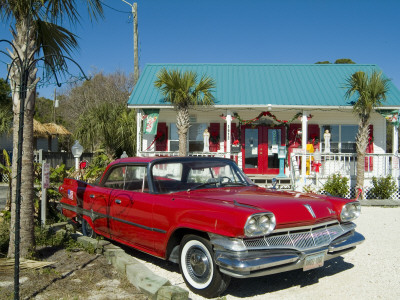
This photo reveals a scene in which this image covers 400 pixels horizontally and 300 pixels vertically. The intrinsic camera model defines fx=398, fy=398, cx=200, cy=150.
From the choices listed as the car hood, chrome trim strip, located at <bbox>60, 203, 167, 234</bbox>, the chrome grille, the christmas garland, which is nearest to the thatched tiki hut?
the christmas garland

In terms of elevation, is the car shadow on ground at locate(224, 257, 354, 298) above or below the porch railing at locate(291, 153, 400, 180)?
below

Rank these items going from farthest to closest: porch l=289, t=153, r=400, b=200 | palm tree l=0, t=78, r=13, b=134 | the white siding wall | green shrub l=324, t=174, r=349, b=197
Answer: palm tree l=0, t=78, r=13, b=134
the white siding wall
porch l=289, t=153, r=400, b=200
green shrub l=324, t=174, r=349, b=197

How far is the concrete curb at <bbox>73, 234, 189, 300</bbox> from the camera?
3738 mm

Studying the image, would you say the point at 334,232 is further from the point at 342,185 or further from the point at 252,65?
the point at 252,65

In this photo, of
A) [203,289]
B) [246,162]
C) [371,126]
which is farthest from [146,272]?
[371,126]

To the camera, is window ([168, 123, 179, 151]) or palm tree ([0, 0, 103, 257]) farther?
window ([168, 123, 179, 151])

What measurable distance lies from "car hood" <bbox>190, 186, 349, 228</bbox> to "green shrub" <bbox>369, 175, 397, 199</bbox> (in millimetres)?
8387

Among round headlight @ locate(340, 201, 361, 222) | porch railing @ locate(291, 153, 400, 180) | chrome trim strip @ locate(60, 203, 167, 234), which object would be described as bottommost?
chrome trim strip @ locate(60, 203, 167, 234)

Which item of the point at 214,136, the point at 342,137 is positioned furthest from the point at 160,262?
the point at 342,137

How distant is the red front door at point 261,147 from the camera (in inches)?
614

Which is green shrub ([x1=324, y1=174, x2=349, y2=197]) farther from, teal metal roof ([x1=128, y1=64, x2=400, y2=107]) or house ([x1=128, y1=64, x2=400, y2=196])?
teal metal roof ([x1=128, y1=64, x2=400, y2=107])

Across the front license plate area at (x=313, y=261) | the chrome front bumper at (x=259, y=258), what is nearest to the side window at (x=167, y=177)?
the chrome front bumper at (x=259, y=258)

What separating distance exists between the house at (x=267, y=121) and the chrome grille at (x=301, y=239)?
975 cm

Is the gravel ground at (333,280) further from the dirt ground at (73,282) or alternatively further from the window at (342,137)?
the window at (342,137)
